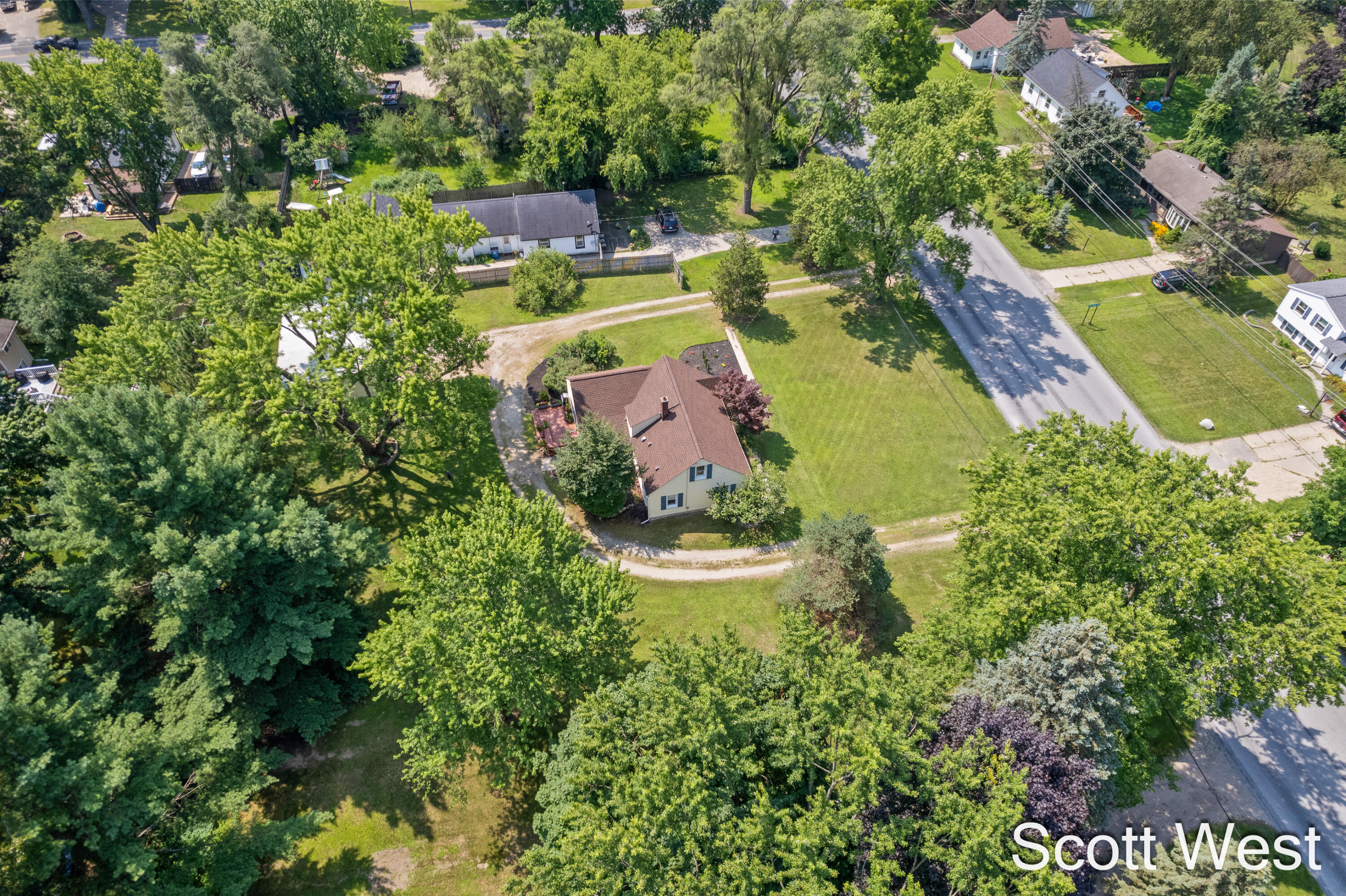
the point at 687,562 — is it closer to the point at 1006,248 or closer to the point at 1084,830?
the point at 1084,830

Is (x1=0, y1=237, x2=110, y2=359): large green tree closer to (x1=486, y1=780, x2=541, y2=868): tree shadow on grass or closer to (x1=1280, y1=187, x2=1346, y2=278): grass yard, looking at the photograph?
(x1=486, y1=780, x2=541, y2=868): tree shadow on grass

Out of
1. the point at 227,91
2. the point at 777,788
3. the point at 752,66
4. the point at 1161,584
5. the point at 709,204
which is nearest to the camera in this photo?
the point at 777,788

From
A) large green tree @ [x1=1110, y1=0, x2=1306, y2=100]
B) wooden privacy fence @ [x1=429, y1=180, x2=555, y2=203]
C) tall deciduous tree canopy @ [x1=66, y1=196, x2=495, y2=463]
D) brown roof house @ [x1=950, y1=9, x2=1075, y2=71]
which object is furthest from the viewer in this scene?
brown roof house @ [x1=950, y1=9, x2=1075, y2=71]

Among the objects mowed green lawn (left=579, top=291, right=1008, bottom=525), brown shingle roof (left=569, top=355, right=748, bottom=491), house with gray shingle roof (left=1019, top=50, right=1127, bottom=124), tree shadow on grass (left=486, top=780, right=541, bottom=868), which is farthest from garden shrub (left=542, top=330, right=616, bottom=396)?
house with gray shingle roof (left=1019, top=50, right=1127, bottom=124)

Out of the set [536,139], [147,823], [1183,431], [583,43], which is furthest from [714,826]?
[583,43]

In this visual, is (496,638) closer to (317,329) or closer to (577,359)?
(317,329)

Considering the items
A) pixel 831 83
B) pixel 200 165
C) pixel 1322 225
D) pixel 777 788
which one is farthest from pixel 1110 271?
pixel 200 165
